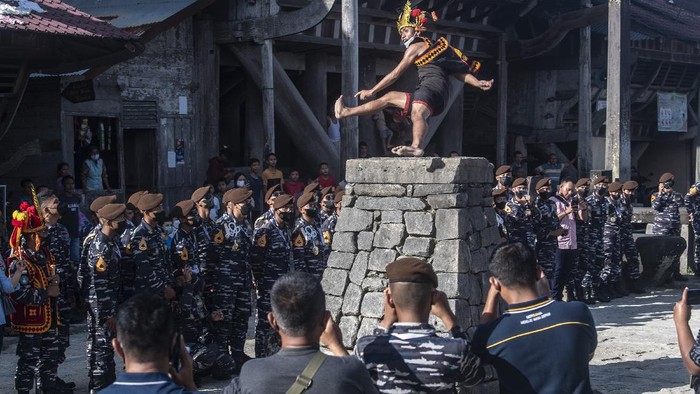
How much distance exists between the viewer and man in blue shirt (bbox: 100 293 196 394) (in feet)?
11.7

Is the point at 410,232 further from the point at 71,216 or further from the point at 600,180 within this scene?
the point at 600,180

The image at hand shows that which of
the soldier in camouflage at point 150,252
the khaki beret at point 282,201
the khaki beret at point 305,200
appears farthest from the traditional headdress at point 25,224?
the khaki beret at point 305,200

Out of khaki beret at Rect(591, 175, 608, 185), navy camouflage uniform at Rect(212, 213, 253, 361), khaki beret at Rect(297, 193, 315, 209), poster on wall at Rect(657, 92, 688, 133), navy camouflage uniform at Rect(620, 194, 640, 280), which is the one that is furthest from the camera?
poster on wall at Rect(657, 92, 688, 133)

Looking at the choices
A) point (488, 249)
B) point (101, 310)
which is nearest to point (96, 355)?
point (101, 310)

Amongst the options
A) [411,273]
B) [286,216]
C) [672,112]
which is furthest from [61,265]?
[672,112]

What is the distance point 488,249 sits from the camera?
8.62 m

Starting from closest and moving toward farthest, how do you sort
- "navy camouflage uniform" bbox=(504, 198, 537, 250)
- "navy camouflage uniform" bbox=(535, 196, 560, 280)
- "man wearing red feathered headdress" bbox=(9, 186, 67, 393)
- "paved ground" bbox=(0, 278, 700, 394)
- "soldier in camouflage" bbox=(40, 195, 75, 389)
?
"man wearing red feathered headdress" bbox=(9, 186, 67, 393) → "soldier in camouflage" bbox=(40, 195, 75, 389) → "paved ground" bbox=(0, 278, 700, 394) → "navy camouflage uniform" bbox=(504, 198, 537, 250) → "navy camouflage uniform" bbox=(535, 196, 560, 280)

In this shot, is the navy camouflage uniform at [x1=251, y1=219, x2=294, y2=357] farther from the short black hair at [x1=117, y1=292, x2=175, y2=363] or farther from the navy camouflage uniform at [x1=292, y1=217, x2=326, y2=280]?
the short black hair at [x1=117, y1=292, x2=175, y2=363]

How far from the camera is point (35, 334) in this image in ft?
28.1

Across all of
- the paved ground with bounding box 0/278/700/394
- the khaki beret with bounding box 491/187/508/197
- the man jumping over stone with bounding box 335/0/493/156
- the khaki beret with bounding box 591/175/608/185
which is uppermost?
the man jumping over stone with bounding box 335/0/493/156

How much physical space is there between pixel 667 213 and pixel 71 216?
10.2 m

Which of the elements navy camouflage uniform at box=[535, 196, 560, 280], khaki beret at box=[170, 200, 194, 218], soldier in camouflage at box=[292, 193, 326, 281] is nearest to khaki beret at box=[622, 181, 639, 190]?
navy camouflage uniform at box=[535, 196, 560, 280]

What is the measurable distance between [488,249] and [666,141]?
64.7ft

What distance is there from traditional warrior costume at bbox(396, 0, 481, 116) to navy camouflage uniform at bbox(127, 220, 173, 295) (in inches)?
105
